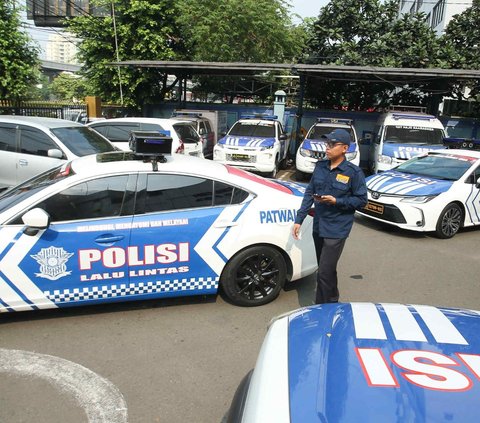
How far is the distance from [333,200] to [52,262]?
2454 mm

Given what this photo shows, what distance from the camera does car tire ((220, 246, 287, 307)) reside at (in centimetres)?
433

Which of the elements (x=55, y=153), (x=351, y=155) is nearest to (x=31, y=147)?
(x=55, y=153)

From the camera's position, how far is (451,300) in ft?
16.2

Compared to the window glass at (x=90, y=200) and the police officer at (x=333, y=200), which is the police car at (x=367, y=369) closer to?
the police officer at (x=333, y=200)

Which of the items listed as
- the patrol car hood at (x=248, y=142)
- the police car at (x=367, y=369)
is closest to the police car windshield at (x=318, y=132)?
the patrol car hood at (x=248, y=142)

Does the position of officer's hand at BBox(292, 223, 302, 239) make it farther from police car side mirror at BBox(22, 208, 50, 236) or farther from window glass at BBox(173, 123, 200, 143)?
window glass at BBox(173, 123, 200, 143)

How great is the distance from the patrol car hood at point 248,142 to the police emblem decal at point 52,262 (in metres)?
9.37

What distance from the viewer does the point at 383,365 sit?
5.91ft

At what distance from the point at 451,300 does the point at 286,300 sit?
6.17 feet

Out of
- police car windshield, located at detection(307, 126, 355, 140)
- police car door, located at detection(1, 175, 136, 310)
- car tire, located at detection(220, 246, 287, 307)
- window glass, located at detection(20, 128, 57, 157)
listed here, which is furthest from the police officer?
police car windshield, located at detection(307, 126, 355, 140)

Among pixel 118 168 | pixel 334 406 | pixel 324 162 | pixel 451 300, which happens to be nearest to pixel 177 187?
pixel 118 168

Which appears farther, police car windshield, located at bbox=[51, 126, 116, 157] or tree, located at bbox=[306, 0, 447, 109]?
tree, located at bbox=[306, 0, 447, 109]

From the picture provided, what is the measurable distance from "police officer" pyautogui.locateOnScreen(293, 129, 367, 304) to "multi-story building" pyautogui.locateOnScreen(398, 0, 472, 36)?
846 inches

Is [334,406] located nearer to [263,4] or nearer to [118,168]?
[118,168]
